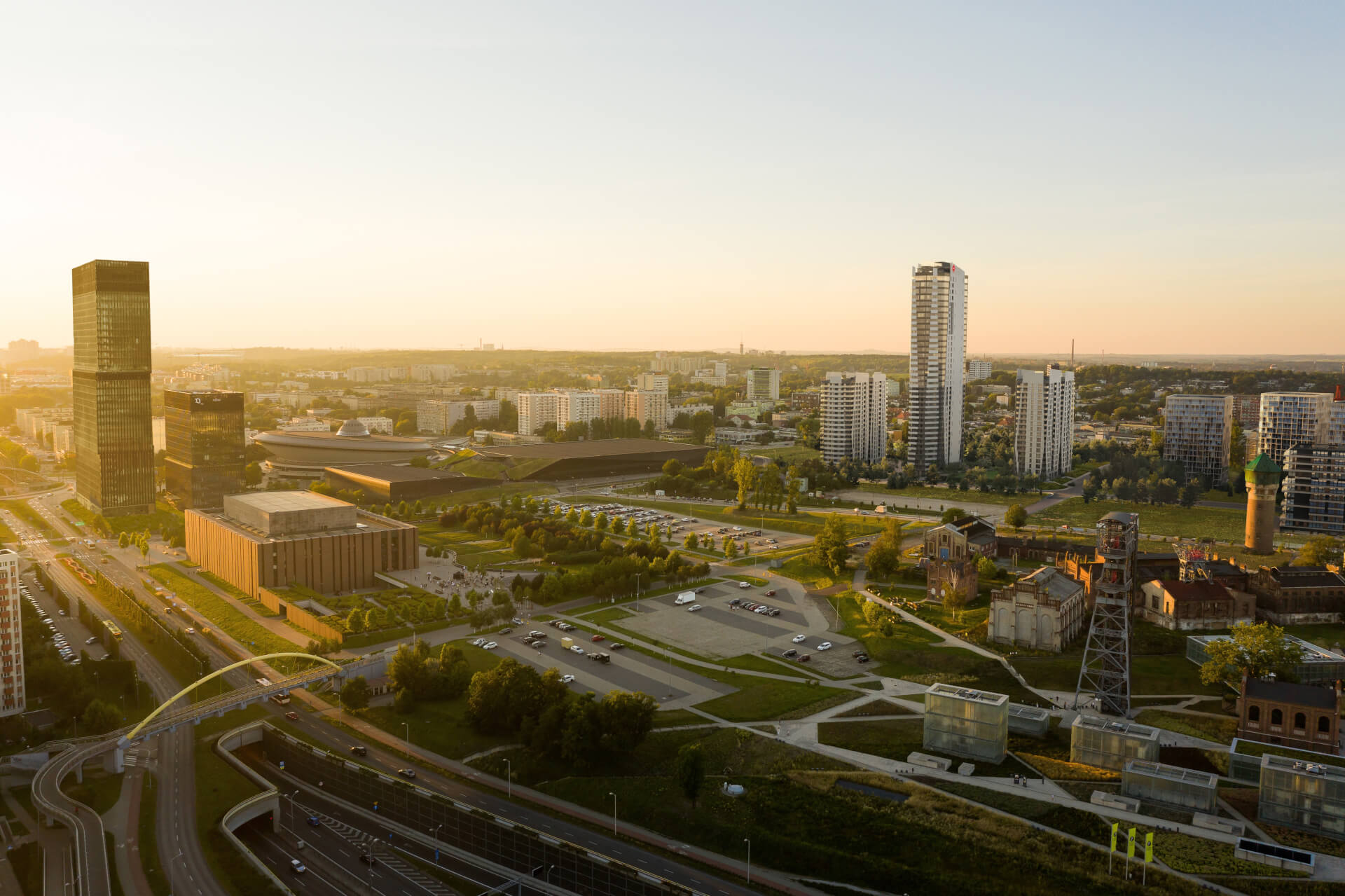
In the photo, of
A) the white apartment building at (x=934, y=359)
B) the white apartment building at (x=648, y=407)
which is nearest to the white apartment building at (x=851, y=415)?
the white apartment building at (x=934, y=359)

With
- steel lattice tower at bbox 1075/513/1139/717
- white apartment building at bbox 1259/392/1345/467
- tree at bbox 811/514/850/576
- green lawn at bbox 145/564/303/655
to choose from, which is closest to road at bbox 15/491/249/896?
green lawn at bbox 145/564/303/655

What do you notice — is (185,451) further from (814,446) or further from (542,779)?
(814,446)

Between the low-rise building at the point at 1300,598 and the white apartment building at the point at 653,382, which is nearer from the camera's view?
the low-rise building at the point at 1300,598

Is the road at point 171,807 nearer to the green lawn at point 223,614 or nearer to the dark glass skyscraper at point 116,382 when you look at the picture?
the green lawn at point 223,614

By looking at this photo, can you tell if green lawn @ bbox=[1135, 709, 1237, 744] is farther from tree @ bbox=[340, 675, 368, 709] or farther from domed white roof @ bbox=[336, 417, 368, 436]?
domed white roof @ bbox=[336, 417, 368, 436]

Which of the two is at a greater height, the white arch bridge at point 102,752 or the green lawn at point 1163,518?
the green lawn at point 1163,518

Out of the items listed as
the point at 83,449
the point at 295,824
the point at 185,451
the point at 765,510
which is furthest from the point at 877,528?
the point at 83,449

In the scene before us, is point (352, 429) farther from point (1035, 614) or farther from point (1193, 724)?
point (1193, 724)

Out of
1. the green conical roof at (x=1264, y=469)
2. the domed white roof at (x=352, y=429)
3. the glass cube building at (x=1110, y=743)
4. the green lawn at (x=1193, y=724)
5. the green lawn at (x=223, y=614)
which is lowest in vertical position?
the green lawn at (x=223, y=614)
